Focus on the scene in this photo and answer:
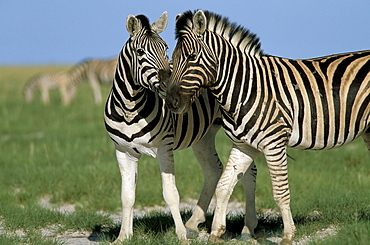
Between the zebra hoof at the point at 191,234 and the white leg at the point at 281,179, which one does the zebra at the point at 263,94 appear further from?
the zebra hoof at the point at 191,234

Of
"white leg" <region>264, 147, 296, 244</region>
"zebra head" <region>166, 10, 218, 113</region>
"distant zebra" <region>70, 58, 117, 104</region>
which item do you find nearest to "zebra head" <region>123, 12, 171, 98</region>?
"zebra head" <region>166, 10, 218, 113</region>

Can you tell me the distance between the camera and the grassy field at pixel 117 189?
232 inches

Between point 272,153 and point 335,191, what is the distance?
2.96m

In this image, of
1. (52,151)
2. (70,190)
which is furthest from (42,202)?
(52,151)

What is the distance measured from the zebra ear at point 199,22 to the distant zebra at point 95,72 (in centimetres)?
1978

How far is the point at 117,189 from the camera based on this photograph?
831 cm

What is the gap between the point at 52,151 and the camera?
439 inches

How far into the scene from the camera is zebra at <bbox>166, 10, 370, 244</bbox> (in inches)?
190

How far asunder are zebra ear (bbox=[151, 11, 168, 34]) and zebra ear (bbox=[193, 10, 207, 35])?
A: 1.80ft

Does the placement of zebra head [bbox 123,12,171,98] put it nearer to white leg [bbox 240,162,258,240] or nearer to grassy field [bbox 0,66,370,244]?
grassy field [bbox 0,66,370,244]

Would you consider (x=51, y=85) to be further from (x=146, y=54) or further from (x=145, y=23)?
(x=146, y=54)

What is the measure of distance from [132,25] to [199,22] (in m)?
0.73

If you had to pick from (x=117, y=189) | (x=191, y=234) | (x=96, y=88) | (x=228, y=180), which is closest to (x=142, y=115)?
(x=228, y=180)

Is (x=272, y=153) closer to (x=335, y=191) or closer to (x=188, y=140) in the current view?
(x=188, y=140)
